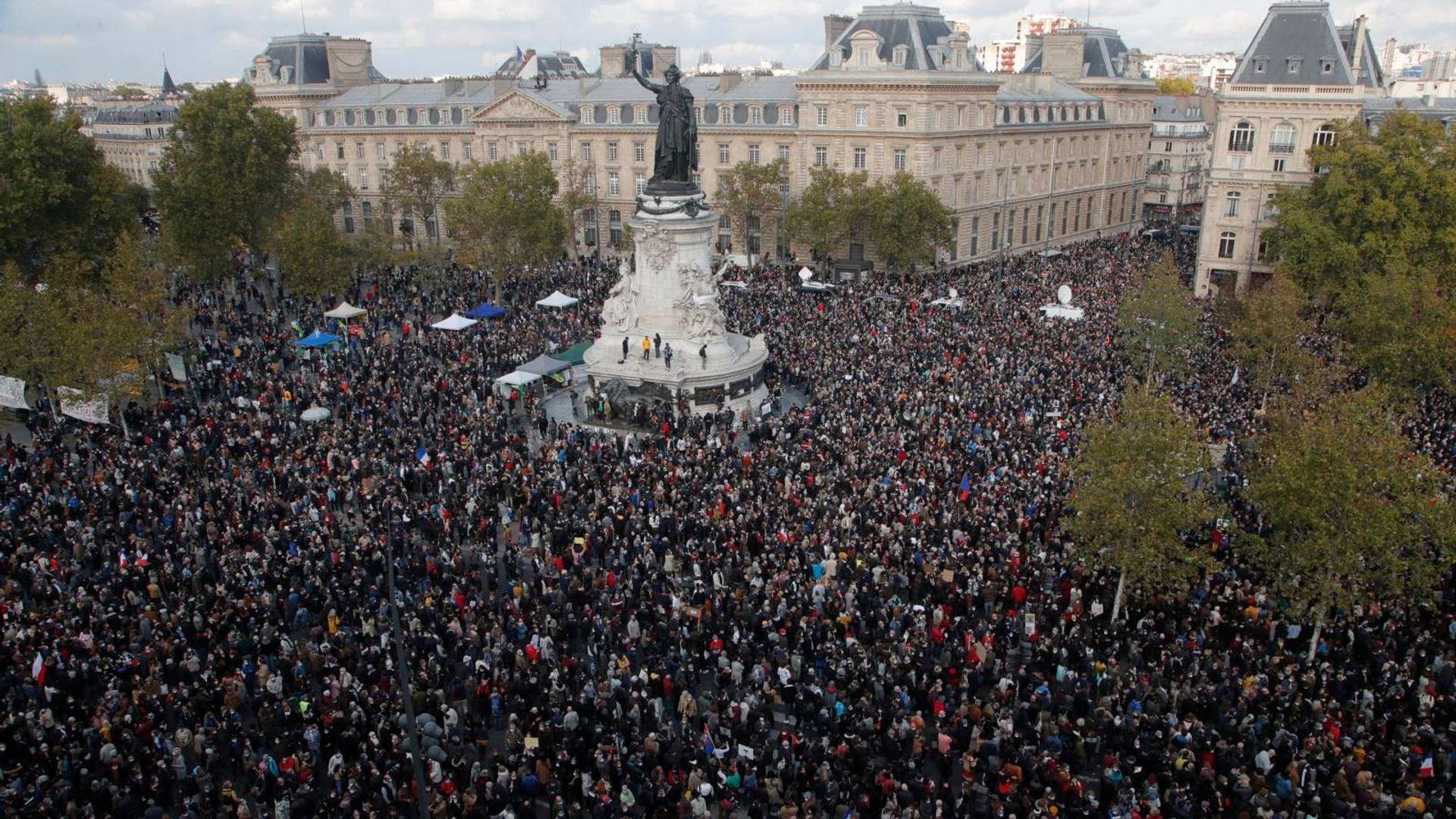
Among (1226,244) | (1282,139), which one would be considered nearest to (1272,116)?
(1282,139)

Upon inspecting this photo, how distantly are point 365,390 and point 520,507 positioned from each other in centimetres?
1066

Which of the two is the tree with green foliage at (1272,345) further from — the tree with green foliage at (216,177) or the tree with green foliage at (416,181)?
the tree with green foliage at (216,177)

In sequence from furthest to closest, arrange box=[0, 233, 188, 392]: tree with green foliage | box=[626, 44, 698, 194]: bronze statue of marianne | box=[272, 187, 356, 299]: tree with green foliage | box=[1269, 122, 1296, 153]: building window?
box=[1269, 122, 1296, 153]: building window < box=[272, 187, 356, 299]: tree with green foliage < box=[626, 44, 698, 194]: bronze statue of marianne < box=[0, 233, 188, 392]: tree with green foliage

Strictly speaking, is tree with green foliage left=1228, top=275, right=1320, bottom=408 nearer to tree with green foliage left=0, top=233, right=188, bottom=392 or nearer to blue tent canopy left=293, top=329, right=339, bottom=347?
blue tent canopy left=293, top=329, right=339, bottom=347

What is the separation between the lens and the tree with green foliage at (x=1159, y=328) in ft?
118

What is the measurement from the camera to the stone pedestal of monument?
3491cm

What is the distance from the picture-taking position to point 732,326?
4584 cm

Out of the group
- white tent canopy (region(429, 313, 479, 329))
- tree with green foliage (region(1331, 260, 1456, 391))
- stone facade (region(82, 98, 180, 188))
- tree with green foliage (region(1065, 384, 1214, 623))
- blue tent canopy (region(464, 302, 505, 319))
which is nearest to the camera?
tree with green foliage (region(1065, 384, 1214, 623))

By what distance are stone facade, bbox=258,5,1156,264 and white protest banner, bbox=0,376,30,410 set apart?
3695cm

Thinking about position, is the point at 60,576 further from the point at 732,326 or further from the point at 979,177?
the point at 979,177

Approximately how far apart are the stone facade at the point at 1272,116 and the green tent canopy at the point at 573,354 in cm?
2891

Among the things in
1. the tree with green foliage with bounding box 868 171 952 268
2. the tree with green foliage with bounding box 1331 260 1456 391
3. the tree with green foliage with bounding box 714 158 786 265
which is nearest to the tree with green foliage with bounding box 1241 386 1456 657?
the tree with green foliage with bounding box 1331 260 1456 391

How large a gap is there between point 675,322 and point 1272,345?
20.1 metres

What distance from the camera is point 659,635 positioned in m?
19.9
